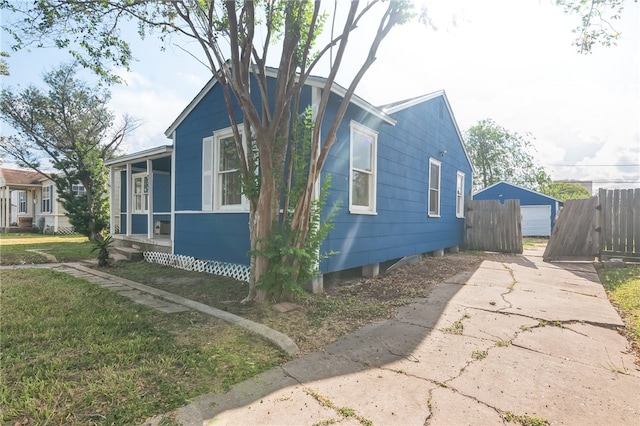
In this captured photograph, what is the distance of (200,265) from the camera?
732cm

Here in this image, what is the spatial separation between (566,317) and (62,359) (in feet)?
18.2

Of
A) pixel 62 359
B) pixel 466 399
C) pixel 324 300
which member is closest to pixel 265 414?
pixel 466 399

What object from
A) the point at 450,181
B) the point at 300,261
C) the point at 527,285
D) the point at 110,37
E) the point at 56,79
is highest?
the point at 56,79

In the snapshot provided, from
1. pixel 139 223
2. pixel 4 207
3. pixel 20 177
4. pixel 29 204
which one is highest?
pixel 20 177

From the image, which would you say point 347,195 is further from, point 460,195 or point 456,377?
point 460,195

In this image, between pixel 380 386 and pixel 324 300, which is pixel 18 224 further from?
pixel 380 386

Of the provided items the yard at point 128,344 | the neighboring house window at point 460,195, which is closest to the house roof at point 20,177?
the yard at point 128,344

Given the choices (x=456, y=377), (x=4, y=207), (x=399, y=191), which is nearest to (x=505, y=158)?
(x=399, y=191)

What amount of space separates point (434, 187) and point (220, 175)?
6.39 meters

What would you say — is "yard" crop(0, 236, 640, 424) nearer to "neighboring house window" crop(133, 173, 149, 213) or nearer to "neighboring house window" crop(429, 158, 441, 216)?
"neighboring house window" crop(429, 158, 441, 216)

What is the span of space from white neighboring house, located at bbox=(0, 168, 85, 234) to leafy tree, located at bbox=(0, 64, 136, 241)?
554 cm

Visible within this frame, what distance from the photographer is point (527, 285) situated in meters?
6.32

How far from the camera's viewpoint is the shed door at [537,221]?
23.4m

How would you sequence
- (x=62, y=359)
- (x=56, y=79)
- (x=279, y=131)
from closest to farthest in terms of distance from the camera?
(x=62, y=359)
(x=279, y=131)
(x=56, y=79)
